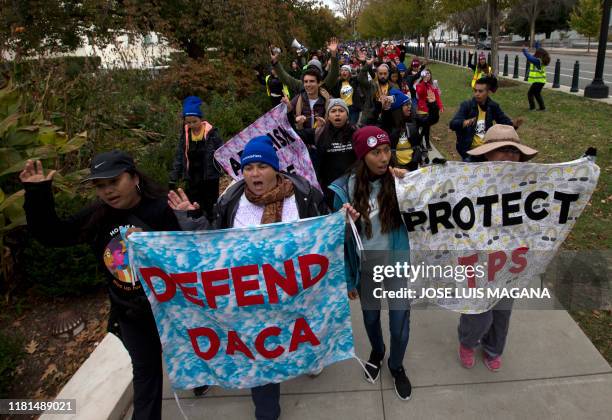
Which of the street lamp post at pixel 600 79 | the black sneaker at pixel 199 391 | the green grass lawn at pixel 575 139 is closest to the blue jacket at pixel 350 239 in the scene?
the black sneaker at pixel 199 391

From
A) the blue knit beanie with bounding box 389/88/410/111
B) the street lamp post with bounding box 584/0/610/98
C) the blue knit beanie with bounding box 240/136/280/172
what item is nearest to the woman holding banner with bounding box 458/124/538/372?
the blue knit beanie with bounding box 240/136/280/172

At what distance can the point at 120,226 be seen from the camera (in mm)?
2584

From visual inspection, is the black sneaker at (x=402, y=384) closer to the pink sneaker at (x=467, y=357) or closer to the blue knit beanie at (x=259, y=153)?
the pink sneaker at (x=467, y=357)

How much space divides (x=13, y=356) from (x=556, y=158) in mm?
8195

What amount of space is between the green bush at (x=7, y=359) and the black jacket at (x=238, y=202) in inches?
73.2

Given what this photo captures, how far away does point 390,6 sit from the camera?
46.5 m

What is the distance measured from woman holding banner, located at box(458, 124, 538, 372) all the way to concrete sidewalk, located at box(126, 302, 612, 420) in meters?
0.12

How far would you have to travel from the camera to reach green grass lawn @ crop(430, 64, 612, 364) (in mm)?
3848

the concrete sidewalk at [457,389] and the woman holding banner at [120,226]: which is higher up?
the woman holding banner at [120,226]

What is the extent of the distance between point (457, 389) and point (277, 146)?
3123 millimetres

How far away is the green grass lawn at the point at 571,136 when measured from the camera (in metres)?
5.31

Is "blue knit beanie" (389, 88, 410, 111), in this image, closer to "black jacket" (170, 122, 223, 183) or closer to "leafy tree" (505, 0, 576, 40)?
"black jacket" (170, 122, 223, 183)

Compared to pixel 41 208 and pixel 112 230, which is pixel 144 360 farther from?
pixel 41 208

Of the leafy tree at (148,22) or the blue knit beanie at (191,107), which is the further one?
the leafy tree at (148,22)
